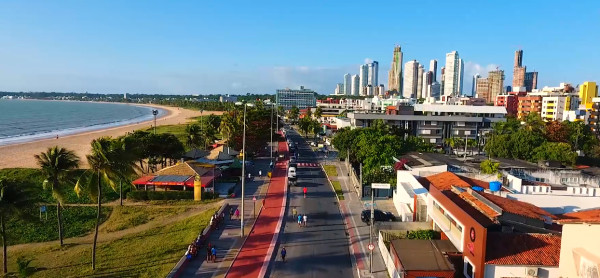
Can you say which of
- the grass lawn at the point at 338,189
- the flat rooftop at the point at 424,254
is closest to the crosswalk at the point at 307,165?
the grass lawn at the point at 338,189

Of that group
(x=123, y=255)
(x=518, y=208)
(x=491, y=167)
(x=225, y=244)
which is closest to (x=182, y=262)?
(x=225, y=244)

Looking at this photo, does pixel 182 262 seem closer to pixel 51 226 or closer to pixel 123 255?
pixel 123 255

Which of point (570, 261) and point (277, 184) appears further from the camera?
point (277, 184)

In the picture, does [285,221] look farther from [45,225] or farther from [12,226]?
[12,226]

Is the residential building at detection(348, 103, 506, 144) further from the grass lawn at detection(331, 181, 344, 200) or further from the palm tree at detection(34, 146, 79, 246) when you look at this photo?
the palm tree at detection(34, 146, 79, 246)

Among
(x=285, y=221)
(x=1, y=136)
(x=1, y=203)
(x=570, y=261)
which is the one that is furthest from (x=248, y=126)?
(x=1, y=136)
